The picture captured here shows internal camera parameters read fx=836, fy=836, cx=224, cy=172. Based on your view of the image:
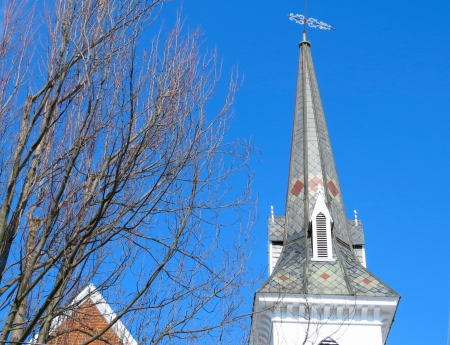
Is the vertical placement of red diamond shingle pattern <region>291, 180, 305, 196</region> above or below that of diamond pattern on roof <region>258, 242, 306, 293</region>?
above

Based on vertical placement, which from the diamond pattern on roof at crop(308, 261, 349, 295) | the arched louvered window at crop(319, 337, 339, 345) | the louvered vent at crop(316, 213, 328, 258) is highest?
the louvered vent at crop(316, 213, 328, 258)

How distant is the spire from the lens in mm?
25172

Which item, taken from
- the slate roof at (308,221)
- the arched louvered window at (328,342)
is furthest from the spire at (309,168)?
the arched louvered window at (328,342)

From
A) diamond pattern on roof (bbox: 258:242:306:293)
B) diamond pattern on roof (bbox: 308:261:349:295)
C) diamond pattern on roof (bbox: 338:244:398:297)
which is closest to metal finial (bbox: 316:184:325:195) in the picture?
diamond pattern on roof (bbox: 258:242:306:293)

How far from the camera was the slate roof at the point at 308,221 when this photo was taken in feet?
69.2

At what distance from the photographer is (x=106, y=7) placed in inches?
366

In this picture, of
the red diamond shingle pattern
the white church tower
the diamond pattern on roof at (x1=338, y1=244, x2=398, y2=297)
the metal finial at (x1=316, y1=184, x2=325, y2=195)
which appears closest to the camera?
the white church tower

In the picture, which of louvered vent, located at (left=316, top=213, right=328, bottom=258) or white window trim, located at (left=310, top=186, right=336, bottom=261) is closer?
white window trim, located at (left=310, top=186, right=336, bottom=261)

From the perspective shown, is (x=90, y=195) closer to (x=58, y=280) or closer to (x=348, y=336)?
(x=58, y=280)

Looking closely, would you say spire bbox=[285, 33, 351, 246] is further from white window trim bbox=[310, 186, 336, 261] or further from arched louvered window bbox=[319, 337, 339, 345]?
arched louvered window bbox=[319, 337, 339, 345]

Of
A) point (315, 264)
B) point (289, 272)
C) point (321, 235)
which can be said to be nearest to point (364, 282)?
point (315, 264)

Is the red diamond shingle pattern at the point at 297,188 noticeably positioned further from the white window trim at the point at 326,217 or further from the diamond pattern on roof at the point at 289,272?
the diamond pattern on roof at the point at 289,272

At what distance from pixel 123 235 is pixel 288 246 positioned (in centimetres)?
1527

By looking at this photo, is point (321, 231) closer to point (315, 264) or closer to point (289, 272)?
point (315, 264)
